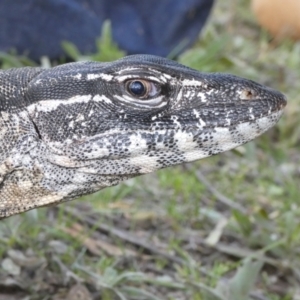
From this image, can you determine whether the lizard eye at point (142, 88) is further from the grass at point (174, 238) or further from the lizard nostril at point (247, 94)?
the grass at point (174, 238)

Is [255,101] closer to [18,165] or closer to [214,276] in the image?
[18,165]

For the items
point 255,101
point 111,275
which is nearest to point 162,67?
point 255,101

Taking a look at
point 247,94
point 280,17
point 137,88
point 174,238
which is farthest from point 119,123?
point 280,17

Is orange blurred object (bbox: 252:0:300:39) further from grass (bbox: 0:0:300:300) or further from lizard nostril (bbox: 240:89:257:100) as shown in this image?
lizard nostril (bbox: 240:89:257:100)

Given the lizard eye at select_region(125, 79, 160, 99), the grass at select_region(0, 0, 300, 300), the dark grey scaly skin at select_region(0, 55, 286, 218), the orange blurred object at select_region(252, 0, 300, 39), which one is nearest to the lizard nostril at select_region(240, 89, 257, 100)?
the dark grey scaly skin at select_region(0, 55, 286, 218)

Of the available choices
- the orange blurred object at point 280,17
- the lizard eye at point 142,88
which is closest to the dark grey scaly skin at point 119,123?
the lizard eye at point 142,88

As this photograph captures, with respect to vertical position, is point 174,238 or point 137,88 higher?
point 174,238

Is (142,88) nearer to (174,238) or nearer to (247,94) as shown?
(247,94)
